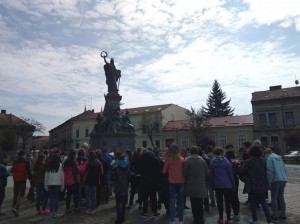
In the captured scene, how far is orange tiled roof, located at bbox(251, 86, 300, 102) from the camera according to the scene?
177ft

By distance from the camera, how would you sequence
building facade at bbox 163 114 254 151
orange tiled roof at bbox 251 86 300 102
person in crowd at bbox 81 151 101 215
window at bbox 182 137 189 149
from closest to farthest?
person in crowd at bbox 81 151 101 215 → orange tiled roof at bbox 251 86 300 102 → building facade at bbox 163 114 254 151 → window at bbox 182 137 189 149

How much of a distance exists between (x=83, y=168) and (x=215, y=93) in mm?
68684

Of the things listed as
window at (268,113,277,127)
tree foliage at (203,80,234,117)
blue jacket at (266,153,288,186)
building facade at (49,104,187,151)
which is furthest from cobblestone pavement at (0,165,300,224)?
tree foliage at (203,80,234,117)

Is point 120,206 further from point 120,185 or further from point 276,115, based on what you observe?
point 276,115

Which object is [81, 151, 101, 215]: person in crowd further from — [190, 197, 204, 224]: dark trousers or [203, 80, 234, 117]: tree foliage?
[203, 80, 234, 117]: tree foliage

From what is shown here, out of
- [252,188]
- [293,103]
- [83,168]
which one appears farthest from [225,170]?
[293,103]

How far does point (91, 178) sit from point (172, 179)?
2820 millimetres

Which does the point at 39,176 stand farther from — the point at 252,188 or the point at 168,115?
the point at 168,115

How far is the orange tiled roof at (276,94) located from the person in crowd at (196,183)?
161 ft

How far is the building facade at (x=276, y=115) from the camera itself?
173 ft

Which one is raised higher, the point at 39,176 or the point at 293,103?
the point at 293,103

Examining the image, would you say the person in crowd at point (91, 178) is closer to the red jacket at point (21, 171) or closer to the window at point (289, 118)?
the red jacket at point (21, 171)

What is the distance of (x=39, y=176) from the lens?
437 inches

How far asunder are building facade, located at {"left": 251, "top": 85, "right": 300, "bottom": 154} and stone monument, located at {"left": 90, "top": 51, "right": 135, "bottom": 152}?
34960 mm
